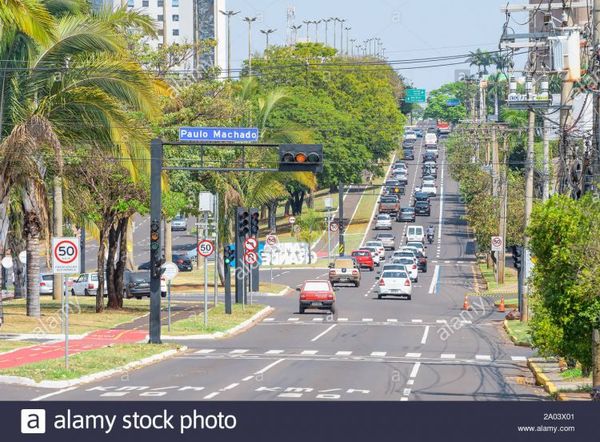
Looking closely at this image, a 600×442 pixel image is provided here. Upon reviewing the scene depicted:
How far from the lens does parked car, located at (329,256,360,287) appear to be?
244 ft

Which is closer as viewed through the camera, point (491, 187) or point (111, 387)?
point (111, 387)

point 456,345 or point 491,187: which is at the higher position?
point 491,187

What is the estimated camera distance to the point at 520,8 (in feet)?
162

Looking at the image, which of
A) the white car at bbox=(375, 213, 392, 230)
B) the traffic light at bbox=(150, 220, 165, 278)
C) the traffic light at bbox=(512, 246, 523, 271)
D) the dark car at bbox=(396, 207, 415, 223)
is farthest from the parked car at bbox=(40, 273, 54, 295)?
the dark car at bbox=(396, 207, 415, 223)

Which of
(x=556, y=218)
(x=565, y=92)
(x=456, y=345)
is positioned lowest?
(x=456, y=345)

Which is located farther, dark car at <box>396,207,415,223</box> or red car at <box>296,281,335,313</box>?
dark car at <box>396,207,415,223</box>

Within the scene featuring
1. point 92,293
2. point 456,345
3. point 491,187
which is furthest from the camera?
point 491,187

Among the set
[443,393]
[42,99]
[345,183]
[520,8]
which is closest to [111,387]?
[443,393]

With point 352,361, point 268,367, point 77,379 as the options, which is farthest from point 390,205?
point 77,379

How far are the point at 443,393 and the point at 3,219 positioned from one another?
21.3 m

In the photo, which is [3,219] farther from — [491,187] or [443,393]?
[491,187]

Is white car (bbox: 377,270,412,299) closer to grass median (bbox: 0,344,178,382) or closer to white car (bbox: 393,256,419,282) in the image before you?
white car (bbox: 393,256,419,282)

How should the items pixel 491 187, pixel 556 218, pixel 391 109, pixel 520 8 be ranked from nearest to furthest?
pixel 556 218, pixel 520 8, pixel 491 187, pixel 391 109

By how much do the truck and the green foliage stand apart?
315 feet
